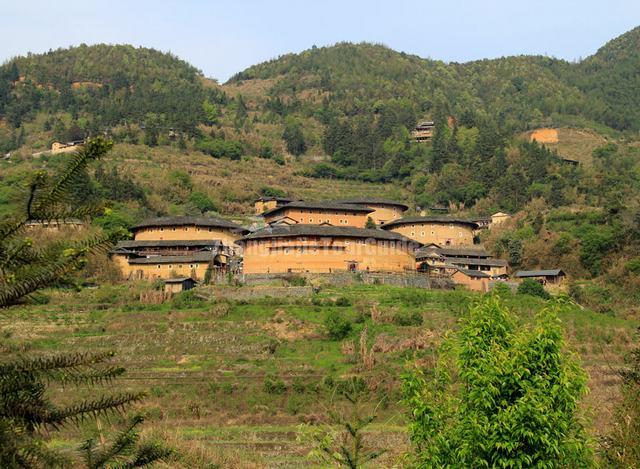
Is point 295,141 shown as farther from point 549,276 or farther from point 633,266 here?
point 633,266

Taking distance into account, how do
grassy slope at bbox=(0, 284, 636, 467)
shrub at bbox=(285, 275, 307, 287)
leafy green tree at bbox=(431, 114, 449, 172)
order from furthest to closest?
leafy green tree at bbox=(431, 114, 449, 172) → shrub at bbox=(285, 275, 307, 287) → grassy slope at bbox=(0, 284, 636, 467)

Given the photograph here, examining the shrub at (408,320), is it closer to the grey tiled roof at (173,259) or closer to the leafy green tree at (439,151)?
the grey tiled roof at (173,259)

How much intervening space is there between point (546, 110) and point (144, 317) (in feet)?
368

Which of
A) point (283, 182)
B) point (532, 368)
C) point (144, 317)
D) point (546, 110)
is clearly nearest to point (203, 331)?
point (144, 317)

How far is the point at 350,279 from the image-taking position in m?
52.1

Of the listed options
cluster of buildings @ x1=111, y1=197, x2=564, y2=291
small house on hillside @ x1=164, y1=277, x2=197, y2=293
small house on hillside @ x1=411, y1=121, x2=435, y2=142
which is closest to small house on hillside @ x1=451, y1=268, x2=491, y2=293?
cluster of buildings @ x1=111, y1=197, x2=564, y2=291

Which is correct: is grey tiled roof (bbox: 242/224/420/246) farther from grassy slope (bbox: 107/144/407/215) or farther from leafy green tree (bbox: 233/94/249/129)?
leafy green tree (bbox: 233/94/249/129)

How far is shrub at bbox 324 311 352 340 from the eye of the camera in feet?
135

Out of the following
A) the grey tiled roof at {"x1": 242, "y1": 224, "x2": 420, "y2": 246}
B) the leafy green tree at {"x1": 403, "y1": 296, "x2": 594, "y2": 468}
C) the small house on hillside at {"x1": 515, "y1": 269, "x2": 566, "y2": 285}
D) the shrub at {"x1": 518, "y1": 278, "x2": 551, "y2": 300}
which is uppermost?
the leafy green tree at {"x1": 403, "y1": 296, "x2": 594, "y2": 468}

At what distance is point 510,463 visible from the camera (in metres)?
10.7

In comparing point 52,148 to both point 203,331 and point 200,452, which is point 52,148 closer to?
point 203,331

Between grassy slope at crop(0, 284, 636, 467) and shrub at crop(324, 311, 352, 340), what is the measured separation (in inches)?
17.0

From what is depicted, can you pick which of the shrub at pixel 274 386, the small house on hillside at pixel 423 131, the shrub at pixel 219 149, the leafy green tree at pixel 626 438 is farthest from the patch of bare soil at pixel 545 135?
the leafy green tree at pixel 626 438

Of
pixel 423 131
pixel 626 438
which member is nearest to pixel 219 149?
pixel 423 131
